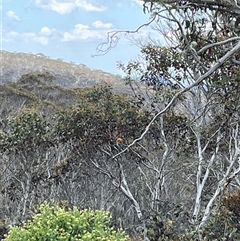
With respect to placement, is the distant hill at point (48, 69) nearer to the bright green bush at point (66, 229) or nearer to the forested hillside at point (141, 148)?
the forested hillside at point (141, 148)

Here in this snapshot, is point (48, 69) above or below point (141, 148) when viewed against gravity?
above

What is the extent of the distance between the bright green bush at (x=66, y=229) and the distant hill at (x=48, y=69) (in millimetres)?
22815

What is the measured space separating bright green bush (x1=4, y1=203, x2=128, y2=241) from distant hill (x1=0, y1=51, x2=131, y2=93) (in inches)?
898

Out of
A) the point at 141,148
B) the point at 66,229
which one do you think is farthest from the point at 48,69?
the point at 66,229

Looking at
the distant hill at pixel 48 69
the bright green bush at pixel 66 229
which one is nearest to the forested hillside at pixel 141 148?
the bright green bush at pixel 66 229

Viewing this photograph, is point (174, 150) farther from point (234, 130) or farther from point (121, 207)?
point (121, 207)

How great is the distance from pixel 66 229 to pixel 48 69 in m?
27.8

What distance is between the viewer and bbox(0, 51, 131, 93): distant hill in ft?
94.9

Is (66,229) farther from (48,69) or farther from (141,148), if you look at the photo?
(48,69)

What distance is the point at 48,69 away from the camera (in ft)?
104

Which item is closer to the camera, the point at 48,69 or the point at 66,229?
the point at 66,229

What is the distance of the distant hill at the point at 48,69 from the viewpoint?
28922 mm

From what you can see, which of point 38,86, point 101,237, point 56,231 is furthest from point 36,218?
point 38,86

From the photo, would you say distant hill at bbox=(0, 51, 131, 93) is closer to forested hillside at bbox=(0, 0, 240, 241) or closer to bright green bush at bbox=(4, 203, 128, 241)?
forested hillside at bbox=(0, 0, 240, 241)
